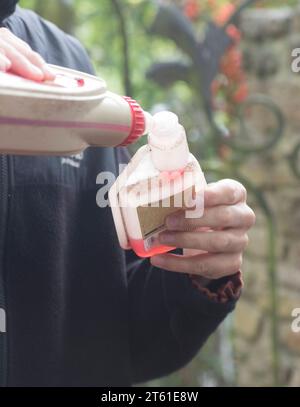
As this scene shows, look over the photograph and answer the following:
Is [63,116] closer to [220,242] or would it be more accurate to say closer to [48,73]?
[48,73]

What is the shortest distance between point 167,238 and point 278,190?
1.03 meters

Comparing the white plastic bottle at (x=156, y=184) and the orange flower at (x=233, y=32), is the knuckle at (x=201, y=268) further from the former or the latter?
the orange flower at (x=233, y=32)

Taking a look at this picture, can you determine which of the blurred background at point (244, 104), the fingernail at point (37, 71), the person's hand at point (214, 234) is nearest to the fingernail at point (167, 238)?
the person's hand at point (214, 234)

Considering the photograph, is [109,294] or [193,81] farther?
[193,81]

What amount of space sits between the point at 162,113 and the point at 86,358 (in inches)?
14.7

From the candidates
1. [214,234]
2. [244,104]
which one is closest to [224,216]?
[214,234]

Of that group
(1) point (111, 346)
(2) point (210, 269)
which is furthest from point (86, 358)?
(2) point (210, 269)

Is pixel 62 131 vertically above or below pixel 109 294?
above

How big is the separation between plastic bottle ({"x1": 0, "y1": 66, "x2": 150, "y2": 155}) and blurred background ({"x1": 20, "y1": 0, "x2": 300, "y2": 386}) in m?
0.97

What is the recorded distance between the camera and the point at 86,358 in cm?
96

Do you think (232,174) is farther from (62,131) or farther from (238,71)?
(62,131)

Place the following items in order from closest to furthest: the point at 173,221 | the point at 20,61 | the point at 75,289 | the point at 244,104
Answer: the point at 20,61 < the point at 173,221 < the point at 75,289 < the point at 244,104

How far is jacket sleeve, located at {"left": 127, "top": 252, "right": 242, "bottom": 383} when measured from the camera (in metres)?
0.92

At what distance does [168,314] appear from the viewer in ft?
3.24
